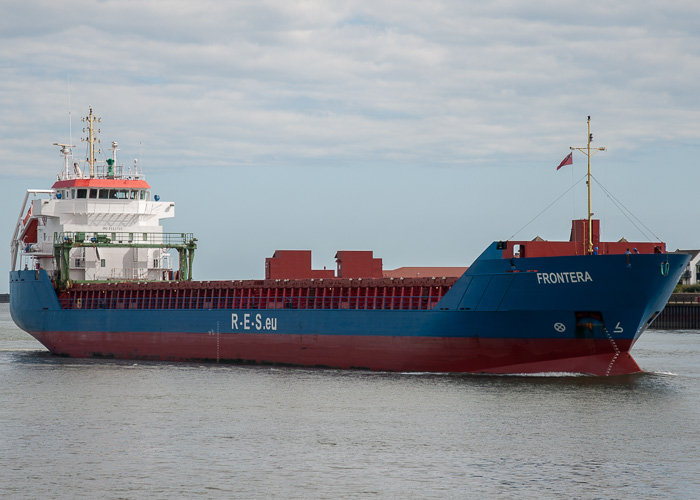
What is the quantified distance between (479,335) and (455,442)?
7896 mm

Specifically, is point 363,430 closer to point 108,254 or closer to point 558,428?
point 558,428

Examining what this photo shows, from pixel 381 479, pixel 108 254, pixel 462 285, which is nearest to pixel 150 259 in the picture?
pixel 108 254

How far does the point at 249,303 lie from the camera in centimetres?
3228

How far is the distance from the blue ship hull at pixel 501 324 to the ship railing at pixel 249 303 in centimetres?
44

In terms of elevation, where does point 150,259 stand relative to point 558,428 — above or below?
above

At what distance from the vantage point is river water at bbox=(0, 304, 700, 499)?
50.6 ft

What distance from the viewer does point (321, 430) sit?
1961 centimetres

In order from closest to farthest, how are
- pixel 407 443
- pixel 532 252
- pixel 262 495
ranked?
pixel 262 495
pixel 407 443
pixel 532 252

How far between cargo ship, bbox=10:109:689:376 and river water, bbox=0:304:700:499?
100cm

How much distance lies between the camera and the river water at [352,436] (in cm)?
1541

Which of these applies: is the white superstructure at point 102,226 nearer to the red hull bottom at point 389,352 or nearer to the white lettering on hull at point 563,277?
the red hull bottom at point 389,352

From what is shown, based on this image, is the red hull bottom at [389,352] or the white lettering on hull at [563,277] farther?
the red hull bottom at [389,352]

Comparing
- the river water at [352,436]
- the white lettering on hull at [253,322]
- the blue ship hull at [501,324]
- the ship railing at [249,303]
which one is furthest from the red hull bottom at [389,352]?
the ship railing at [249,303]

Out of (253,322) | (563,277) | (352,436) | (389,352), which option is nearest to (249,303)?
(253,322)
